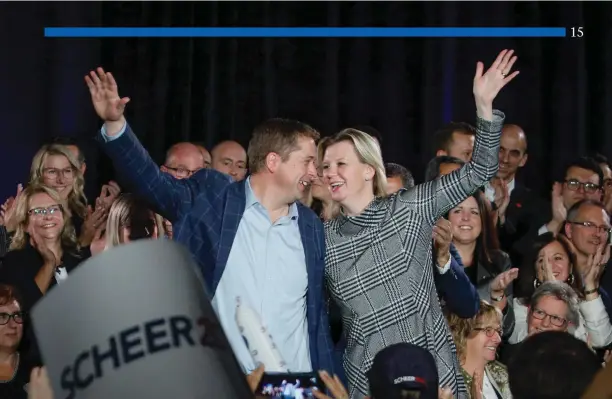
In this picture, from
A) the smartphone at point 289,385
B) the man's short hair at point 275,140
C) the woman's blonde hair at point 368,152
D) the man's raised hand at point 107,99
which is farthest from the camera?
the man's short hair at point 275,140

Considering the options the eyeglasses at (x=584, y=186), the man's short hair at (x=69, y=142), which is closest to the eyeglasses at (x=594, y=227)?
the eyeglasses at (x=584, y=186)

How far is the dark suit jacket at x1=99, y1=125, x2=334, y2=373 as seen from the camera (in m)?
3.79

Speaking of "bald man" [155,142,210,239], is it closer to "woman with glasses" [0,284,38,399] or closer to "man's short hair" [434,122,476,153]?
"man's short hair" [434,122,476,153]

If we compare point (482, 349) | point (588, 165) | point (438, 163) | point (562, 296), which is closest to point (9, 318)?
point (482, 349)

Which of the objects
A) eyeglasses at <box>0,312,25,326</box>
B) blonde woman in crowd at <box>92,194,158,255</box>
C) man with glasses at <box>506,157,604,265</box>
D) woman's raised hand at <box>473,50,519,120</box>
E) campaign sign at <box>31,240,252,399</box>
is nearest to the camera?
campaign sign at <box>31,240,252,399</box>

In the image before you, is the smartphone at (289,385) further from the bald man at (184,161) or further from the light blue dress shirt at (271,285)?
the bald man at (184,161)

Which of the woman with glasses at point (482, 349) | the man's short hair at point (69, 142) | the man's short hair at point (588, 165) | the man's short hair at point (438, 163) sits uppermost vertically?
the man's short hair at point (69, 142)

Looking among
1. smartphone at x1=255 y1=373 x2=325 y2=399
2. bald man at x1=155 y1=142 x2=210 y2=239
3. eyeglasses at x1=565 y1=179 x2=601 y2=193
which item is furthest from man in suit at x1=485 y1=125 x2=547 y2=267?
smartphone at x1=255 y1=373 x2=325 y2=399

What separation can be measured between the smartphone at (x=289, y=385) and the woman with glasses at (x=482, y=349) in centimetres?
142

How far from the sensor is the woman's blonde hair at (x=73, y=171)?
5457mm

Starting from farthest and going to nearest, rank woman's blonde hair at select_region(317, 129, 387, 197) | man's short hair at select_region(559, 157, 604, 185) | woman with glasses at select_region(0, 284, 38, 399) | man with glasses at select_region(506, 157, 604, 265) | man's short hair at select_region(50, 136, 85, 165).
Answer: man's short hair at select_region(559, 157, 604, 185), man with glasses at select_region(506, 157, 604, 265), man's short hair at select_region(50, 136, 85, 165), woman with glasses at select_region(0, 284, 38, 399), woman's blonde hair at select_region(317, 129, 387, 197)

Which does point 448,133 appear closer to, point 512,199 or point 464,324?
point 512,199

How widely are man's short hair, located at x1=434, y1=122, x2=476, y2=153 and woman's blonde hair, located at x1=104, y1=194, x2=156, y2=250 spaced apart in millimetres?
1605

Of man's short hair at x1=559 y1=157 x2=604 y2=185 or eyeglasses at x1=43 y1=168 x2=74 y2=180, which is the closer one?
eyeglasses at x1=43 y1=168 x2=74 y2=180
